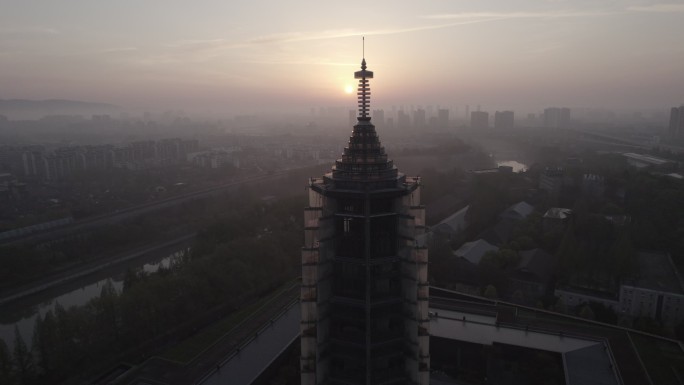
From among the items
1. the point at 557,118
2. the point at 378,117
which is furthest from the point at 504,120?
the point at 378,117

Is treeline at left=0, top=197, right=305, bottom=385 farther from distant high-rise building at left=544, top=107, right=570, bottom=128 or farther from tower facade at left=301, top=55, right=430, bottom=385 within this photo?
distant high-rise building at left=544, top=107, right=570, bottom=128

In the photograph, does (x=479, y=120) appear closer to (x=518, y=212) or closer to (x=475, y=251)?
(x=518, y=212)

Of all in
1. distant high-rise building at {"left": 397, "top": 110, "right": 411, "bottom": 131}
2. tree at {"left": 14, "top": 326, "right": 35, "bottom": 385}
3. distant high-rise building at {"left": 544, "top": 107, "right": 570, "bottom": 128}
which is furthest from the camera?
distant high-rise building at {"left": 544, "top": 107, "right": 570, "bottom": 128}

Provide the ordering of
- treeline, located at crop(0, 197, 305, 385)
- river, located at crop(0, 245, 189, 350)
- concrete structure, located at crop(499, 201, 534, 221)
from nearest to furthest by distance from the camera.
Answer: treeline, located at crop(0, 197, 305, 385) → river, located at crop(0, 245, 189, 350) → concrete structure, located at crop(499, 201, 534, 221)

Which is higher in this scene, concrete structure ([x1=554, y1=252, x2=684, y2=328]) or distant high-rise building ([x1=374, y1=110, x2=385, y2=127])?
distant high-rise building ([x1=374, y1=110, x2=385, y2=127])

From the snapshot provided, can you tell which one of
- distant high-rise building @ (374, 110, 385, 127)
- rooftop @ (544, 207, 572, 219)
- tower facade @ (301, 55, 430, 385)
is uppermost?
distant high-rise building @ (374, 110, 385, 127)

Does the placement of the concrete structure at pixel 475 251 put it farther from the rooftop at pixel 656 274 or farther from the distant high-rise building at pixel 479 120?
the distant high-rise building at pixel 479 120

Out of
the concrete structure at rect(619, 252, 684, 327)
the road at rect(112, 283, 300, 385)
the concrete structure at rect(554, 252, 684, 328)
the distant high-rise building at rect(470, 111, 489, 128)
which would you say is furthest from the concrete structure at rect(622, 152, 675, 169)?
the distant high-rise building at rect(470, 111, 489, 128)

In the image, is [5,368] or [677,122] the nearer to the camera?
[5,368]

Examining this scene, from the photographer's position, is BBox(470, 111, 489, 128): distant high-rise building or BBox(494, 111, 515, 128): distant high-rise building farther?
BBox(494, 111, 515, 128): distant high-rise building
